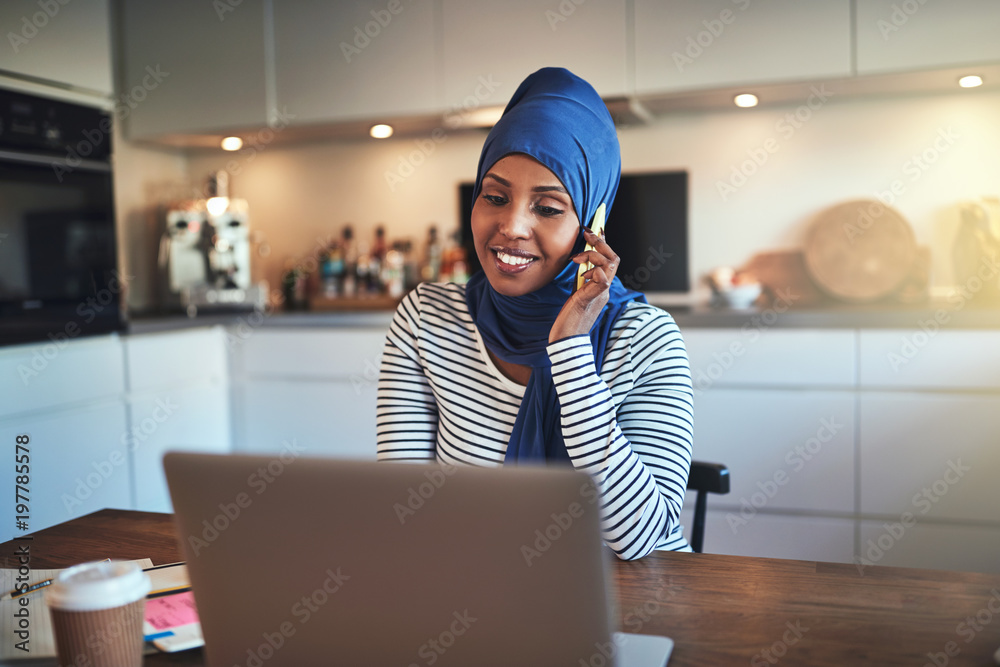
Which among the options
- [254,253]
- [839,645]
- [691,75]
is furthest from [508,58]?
[839,645]

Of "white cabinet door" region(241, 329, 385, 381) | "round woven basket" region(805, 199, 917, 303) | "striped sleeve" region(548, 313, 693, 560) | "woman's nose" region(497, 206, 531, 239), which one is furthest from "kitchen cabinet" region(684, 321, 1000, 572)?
"woman's nose" region(497, 206, 531, 239)

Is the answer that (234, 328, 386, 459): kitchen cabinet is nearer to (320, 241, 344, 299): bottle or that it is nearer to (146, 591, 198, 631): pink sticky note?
(320, 241, 344, 299): bottle

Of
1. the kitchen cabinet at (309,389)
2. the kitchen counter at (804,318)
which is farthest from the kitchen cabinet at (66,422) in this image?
the kitchen cabinet at (309,389)

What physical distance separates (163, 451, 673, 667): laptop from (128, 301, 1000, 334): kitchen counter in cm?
217

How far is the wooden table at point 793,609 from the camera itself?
0.73 metres

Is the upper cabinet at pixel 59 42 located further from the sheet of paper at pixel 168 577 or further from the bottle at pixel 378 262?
the sheet of paper at pixel 168 577

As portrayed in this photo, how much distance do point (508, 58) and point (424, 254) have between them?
975mm

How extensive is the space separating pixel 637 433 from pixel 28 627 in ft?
2.56

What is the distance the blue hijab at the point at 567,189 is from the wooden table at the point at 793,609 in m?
0.32

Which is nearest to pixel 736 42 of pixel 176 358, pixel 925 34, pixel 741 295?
pixel 925 34

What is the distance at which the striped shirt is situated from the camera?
108 centimetres

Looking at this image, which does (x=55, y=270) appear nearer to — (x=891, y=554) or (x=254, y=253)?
(x=254, y=253)

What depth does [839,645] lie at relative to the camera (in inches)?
29.2

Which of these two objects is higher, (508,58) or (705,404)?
(508,58)
